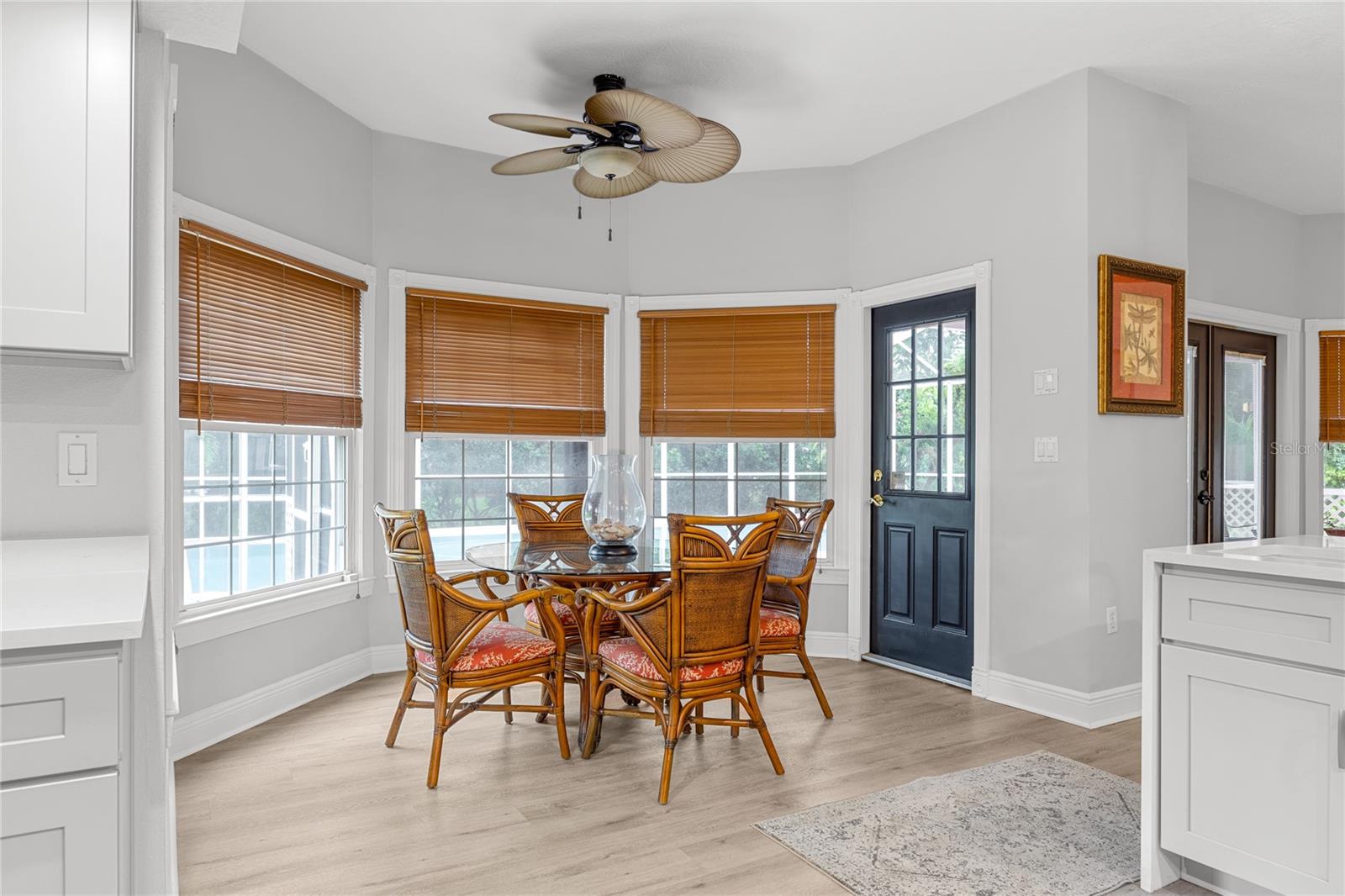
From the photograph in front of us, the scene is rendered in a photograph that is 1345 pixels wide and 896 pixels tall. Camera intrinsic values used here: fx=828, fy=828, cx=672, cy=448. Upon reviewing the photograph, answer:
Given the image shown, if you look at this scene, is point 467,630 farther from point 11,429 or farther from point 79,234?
point 79,234

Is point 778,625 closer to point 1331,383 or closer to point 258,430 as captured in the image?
point 258,430

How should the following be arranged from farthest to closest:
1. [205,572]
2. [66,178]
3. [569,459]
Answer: [569,459], [205,572], [66,178]

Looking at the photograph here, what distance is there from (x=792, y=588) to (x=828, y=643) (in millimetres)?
1494

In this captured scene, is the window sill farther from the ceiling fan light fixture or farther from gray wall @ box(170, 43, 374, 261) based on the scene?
the ceiling fan light fixture

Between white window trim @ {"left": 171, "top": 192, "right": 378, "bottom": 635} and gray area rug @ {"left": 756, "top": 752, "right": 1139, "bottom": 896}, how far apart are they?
6.72 ft

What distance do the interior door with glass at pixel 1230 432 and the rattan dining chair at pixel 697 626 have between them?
150 inches

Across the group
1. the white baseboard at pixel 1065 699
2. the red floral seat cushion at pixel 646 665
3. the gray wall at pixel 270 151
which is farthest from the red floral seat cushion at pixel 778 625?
the gray wall at pixel 270 151

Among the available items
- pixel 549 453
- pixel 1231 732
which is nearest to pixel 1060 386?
pixel 1231 732

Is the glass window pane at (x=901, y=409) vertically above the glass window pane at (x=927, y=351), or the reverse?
the glass window pane at (x=927, y=351)

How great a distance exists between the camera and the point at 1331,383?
5789 millimetres

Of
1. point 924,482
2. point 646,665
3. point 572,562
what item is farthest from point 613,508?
point 924,482

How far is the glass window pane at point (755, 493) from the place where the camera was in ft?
16.8

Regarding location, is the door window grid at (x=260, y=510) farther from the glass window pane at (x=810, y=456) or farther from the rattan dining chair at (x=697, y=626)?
the glass window pane at (x=810, y=456)

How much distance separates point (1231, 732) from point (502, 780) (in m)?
2.24
